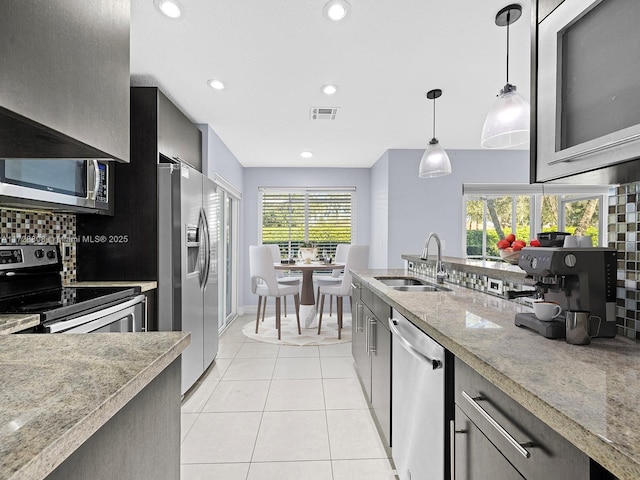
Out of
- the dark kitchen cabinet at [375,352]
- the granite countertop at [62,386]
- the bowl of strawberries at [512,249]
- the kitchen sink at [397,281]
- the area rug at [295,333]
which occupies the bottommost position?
the area rug at [295,333]

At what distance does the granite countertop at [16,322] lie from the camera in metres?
1.37

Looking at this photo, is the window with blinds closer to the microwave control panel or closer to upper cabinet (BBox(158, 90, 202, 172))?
upper cabinet (BBox(158, 90, 202, 172))

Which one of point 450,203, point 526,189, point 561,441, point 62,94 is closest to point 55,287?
point 62,94

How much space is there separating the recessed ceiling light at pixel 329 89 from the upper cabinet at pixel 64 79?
7.11ft

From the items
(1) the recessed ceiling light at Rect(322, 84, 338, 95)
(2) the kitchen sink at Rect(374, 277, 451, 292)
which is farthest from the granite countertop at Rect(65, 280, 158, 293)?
(1) the recessed ceiling light at Rect(322, 84, 338, 95)

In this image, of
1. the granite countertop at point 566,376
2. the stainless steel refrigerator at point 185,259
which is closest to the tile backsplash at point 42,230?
the stainless steel refrigerator at point 185,259

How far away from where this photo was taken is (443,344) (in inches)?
44.6

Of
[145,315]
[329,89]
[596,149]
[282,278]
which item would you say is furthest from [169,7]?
[282,278]

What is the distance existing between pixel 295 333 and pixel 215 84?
309 centimetres

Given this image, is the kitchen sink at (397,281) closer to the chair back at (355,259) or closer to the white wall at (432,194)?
the chair back at (355,259)

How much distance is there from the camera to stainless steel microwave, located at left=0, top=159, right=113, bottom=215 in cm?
178

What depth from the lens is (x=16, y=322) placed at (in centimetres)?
141

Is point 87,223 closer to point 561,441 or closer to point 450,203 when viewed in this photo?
point 561,441

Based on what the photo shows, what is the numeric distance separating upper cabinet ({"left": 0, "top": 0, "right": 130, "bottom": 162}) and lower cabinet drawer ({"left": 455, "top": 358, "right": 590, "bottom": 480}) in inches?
43.9
